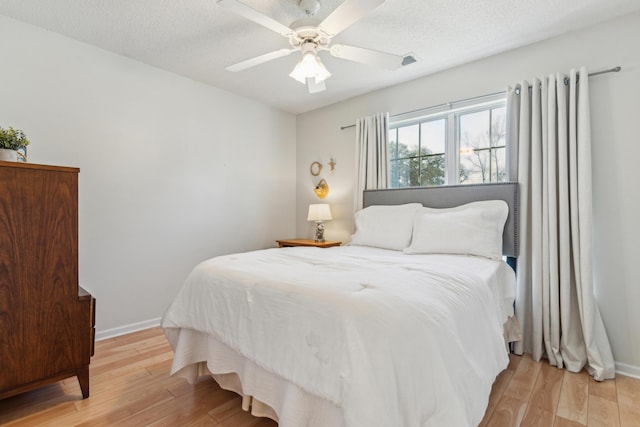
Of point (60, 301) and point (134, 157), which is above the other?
point (134, 157)

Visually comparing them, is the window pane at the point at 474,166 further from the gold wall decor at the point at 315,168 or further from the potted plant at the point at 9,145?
the potted plant at the point at 9,145

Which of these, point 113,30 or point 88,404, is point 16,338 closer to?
point 88,404

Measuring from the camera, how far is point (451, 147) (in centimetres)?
307

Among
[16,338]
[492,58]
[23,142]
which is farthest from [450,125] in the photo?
[16,338]

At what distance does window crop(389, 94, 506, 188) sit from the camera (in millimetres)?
2814

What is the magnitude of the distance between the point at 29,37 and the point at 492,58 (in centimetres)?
371

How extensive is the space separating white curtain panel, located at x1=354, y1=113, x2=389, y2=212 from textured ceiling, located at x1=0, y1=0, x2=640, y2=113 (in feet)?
1.89

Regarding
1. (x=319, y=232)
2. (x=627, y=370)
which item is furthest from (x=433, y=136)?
(x=627, y=370)

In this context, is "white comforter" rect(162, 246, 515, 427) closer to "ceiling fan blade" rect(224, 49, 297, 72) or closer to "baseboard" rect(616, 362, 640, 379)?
"baseboard" rect(616, 362, 640, 379)

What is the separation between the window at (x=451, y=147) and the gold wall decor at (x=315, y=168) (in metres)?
1.01

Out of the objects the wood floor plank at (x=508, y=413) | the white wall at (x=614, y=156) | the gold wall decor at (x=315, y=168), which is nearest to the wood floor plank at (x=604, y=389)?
the white wall at (x=614, y=156)

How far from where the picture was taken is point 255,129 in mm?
3926

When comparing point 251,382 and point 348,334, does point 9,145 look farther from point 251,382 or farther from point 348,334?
point 348,334

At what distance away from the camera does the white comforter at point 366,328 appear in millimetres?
1025
